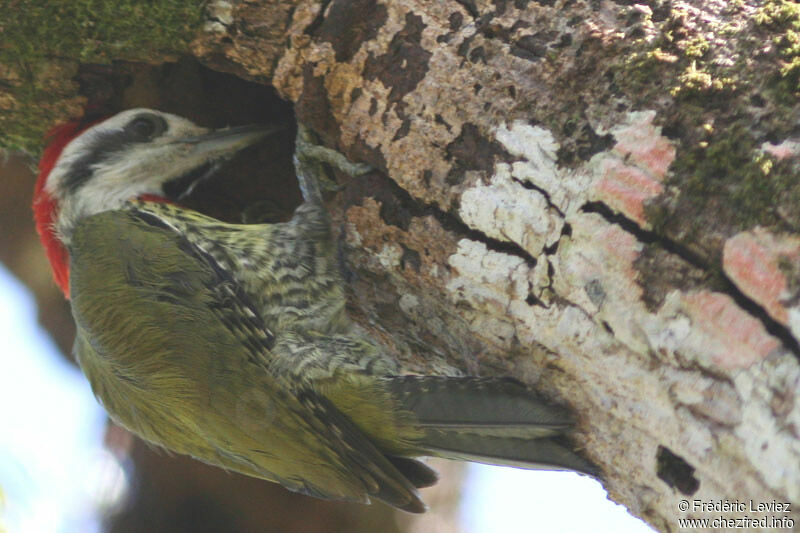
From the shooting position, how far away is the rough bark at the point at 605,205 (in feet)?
4.80

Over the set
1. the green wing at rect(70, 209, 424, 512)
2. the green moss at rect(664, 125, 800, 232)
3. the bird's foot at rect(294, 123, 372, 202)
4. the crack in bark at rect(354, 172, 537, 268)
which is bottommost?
the green wing at rect(70, 209, 424, 512)

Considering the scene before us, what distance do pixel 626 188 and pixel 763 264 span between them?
12.7 inches

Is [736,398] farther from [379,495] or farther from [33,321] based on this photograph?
[33,321]

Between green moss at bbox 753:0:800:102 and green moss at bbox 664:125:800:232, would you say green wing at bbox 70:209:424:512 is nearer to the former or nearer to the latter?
green moss at bbox 664:125:800:232

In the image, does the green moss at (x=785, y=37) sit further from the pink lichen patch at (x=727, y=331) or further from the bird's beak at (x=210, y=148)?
the bird's beak at (x=210, y=148)

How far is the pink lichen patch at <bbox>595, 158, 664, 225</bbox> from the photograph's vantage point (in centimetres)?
162

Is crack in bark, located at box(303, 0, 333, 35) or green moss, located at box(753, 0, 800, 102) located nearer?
green moss, located at box(753, 0, 800, 102)

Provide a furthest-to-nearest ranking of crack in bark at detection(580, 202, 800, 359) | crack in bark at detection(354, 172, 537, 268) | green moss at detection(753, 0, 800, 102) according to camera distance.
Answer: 1. crack in bark at detection(354, 172, 537, 268)
2. green moss at detection(753, 0, 800, 102)
3. crack in bark at detection(580, 202, 800, 359)

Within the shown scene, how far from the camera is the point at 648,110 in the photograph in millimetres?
1664

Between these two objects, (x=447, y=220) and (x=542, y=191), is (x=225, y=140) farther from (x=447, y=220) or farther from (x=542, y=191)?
(x=542, y=191)

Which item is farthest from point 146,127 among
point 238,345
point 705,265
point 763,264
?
point 763,264

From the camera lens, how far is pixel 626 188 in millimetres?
1639

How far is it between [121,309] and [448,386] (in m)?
1.04

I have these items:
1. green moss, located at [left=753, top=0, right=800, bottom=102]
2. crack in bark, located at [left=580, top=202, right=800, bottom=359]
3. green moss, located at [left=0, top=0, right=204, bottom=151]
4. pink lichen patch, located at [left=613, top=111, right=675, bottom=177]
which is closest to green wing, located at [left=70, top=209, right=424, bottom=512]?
green moss, located at [left=0, top=0, right=204, bottom=151]
